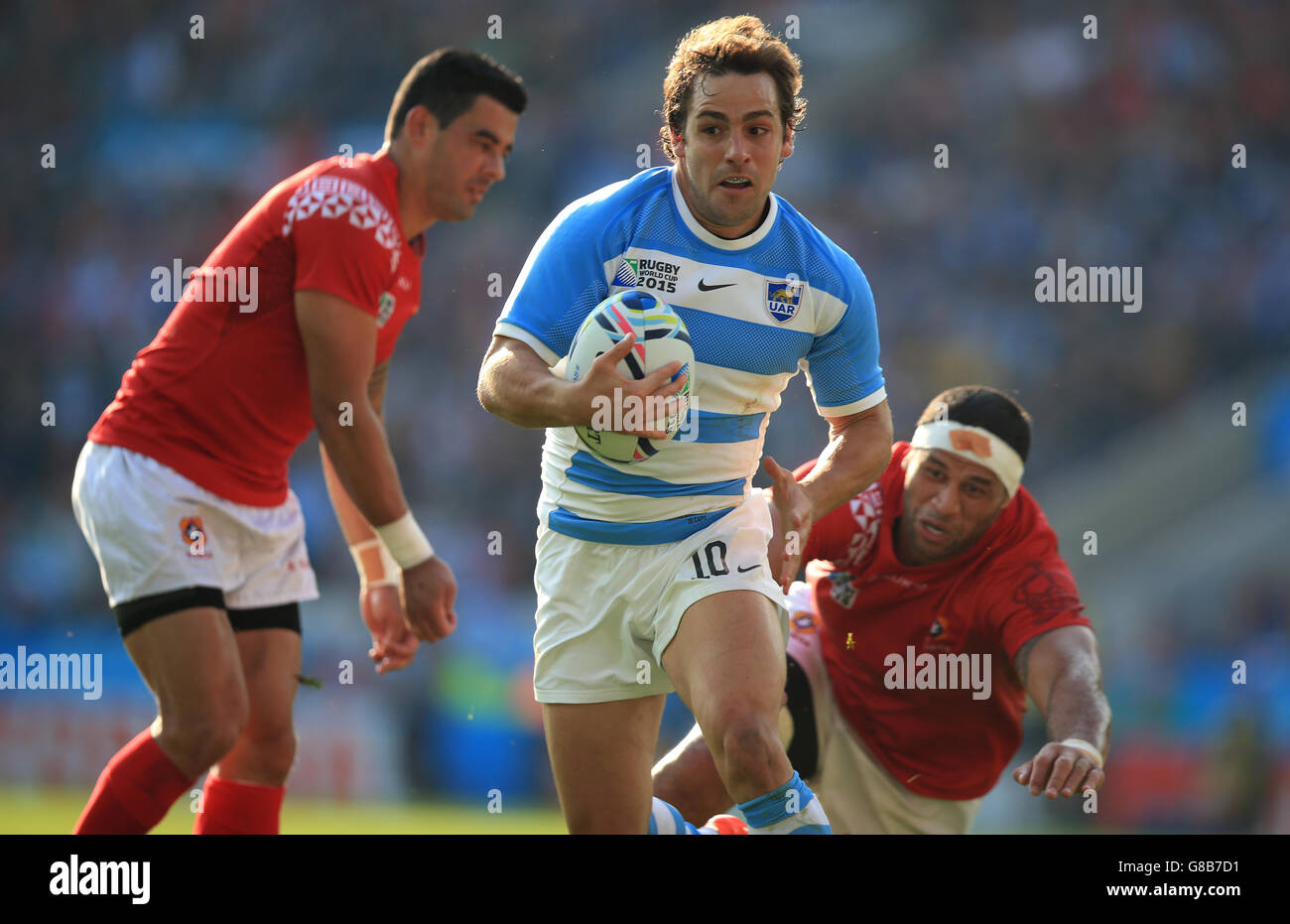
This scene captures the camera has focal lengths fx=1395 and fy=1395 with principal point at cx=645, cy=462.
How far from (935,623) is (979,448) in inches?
25.3

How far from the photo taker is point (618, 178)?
12.8 meters

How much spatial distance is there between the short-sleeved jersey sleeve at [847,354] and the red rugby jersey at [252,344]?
139 centimetres

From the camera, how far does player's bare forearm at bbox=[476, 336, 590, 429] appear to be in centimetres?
340

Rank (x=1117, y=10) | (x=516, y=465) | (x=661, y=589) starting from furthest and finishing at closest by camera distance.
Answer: (x=1117, y=10), (x=516, y=465), (x=661, y=589)

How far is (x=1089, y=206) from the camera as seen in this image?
13016 mm

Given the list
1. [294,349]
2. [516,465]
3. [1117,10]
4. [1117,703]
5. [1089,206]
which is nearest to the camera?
[294,349]

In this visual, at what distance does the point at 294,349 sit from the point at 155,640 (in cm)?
97

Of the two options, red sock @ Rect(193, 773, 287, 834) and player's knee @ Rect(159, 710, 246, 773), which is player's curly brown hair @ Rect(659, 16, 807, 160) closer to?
player's knee @ Rect(159, 710, 246, 773)

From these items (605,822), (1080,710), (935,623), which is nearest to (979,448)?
(935,623)

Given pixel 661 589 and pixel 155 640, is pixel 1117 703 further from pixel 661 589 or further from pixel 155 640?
pixel 155 640

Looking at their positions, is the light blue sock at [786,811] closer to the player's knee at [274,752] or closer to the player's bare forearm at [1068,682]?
the player's bare forearm at [1068,682]

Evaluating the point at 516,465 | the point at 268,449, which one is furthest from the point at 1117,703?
the point at 268,449

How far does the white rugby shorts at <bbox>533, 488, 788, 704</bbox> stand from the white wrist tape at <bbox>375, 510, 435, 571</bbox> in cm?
64

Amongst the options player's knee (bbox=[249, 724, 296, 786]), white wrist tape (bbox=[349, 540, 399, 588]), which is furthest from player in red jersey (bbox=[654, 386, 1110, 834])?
player's knee (bbox=[249, 724, 296, 786])
